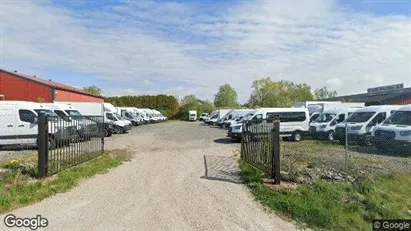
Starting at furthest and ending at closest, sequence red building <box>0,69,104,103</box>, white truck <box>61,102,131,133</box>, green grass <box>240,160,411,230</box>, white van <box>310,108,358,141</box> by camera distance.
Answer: red building <box>0,69,104,103</box> → white truck <box>61,102,131,133</box> → white van <box>310,108,358,141</box> → green grass <box>240,160,411,230</box>

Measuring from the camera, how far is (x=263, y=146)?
28.7ft

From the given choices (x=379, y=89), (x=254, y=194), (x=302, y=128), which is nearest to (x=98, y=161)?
(x=254, y=194)

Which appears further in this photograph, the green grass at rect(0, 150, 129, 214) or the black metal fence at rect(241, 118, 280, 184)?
the black metal fence at rect(241, 118, 280, 184)

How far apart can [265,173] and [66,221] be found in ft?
16.5

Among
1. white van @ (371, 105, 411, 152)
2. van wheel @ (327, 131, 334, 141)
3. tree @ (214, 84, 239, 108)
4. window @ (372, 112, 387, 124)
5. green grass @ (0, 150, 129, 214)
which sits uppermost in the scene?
tree @ (214, 84, 239, 108)

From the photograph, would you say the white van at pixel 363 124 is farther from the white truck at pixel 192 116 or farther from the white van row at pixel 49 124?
the white truck at pixel 192 116

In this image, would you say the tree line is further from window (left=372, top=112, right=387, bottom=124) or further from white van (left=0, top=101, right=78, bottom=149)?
white van (left=0, top=101, right=78, bottom=149)

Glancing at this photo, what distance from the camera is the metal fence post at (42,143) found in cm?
786

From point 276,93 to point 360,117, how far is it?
145 feet

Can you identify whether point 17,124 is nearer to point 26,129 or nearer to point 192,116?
point 26,129

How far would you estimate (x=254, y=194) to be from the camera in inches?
280

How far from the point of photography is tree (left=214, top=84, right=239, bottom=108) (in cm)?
8431

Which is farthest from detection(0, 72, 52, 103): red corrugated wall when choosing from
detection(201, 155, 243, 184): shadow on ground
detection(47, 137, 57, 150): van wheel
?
detection(47, 137, 57, 150): van wheel

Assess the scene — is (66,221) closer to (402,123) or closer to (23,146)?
(23,146)
